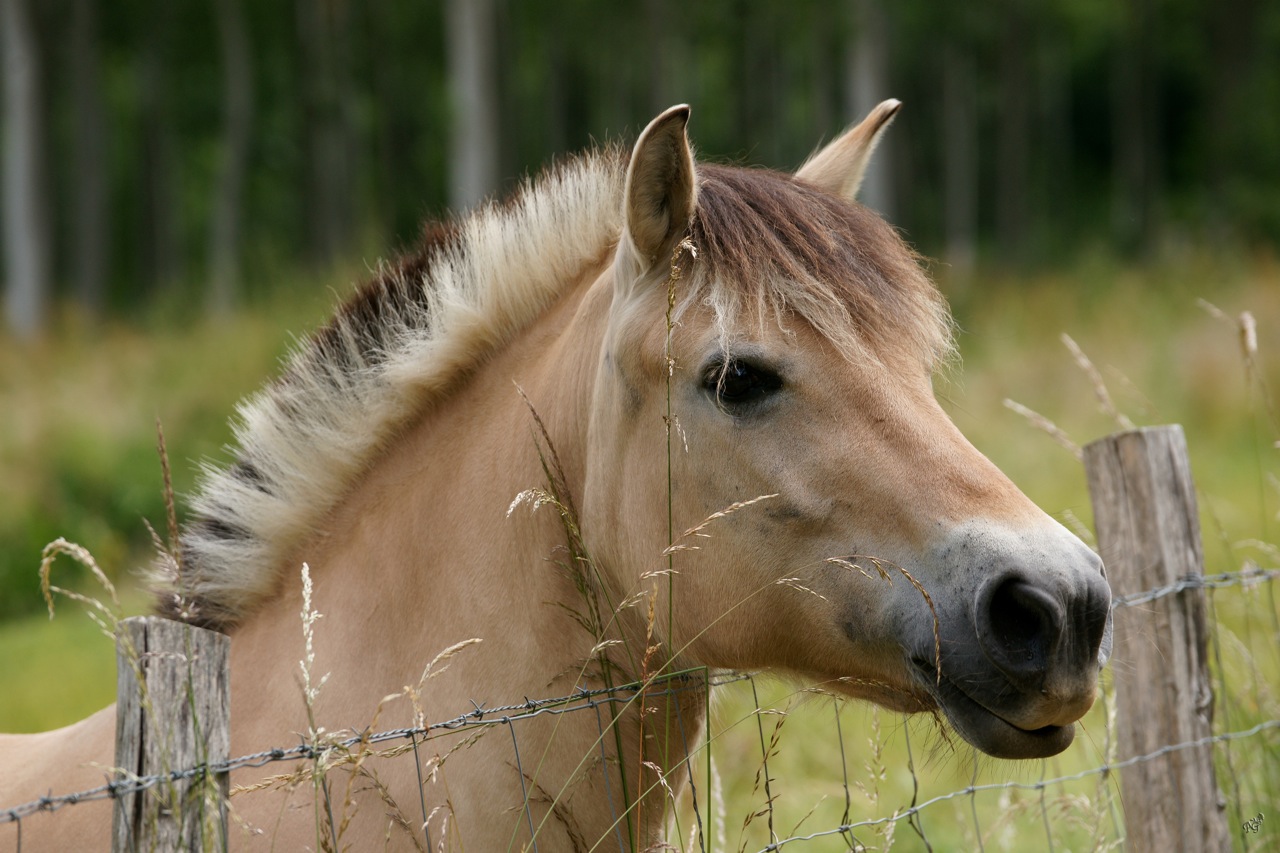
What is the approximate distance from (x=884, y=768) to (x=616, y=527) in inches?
30.6

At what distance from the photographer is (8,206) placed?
1791cm

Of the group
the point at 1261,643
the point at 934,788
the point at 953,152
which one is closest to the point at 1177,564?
the point at 934,788

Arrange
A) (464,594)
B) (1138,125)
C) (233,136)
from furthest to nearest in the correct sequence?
(1138,125) → (233,136) → (464,594)

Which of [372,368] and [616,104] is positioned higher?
[616,104]

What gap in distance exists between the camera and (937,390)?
9.68 ft

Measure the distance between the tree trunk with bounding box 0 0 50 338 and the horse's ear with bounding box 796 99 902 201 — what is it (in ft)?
54.2

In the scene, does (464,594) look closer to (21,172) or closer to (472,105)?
(472,105)

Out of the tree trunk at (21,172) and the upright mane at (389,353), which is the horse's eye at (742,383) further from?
the tree trunk at (21,172)

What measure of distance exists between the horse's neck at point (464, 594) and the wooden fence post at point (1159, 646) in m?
Answer: 1.44

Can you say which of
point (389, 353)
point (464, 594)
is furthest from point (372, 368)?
point (464, 594)

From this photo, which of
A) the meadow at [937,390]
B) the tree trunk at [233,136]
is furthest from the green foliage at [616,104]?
the meadow at [937,390]

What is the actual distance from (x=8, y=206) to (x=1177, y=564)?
63.2 ft

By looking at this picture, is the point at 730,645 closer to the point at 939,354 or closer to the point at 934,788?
the point at 939,354

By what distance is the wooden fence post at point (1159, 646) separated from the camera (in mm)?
3098
